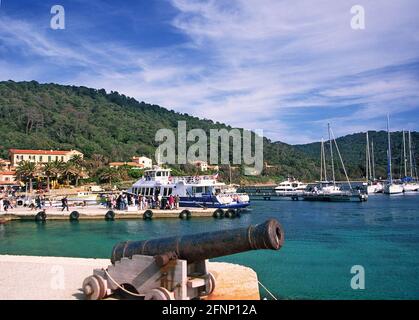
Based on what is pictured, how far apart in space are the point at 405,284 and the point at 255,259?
5800 millimetres

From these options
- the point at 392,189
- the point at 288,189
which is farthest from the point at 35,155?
the point at 392,189

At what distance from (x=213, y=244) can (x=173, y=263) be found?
2.86ft

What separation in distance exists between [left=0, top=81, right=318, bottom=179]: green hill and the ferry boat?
60729mm

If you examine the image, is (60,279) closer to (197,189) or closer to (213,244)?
(213,244)

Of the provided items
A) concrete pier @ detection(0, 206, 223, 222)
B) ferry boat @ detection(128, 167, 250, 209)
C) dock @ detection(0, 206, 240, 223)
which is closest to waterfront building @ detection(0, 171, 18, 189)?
ferry boat @ detection(128, 167, 250, 209)

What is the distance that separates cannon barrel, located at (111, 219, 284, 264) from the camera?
25.0ft

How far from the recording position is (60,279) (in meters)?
11.4

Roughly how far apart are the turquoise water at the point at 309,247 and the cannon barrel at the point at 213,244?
18.6 feet

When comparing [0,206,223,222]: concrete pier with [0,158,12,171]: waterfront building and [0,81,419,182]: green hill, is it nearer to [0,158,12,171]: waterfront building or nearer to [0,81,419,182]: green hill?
[0,158,12,171]: waterfront building

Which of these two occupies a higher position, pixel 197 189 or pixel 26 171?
pixel 26 171

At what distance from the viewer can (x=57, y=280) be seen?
11250 mm
